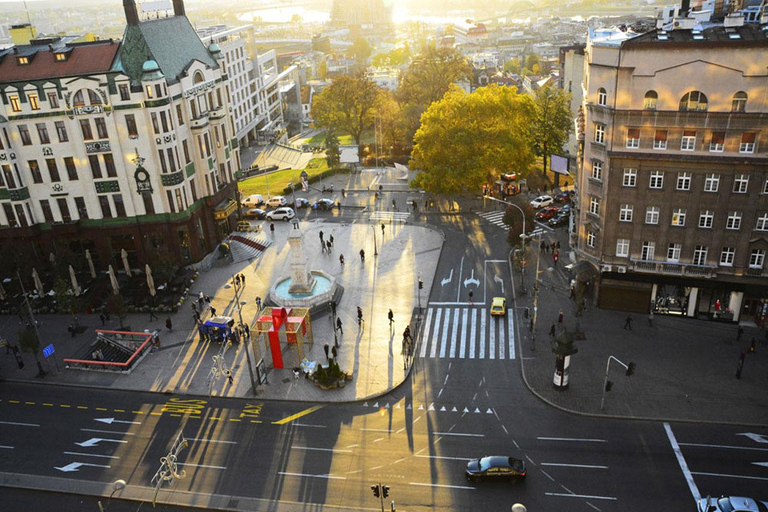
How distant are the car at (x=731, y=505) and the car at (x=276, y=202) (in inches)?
2730

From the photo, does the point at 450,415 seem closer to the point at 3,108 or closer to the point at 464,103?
the point at 464,103

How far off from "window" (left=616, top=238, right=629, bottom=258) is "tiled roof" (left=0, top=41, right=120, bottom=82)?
5614 centimetres

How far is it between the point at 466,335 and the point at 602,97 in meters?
24.8

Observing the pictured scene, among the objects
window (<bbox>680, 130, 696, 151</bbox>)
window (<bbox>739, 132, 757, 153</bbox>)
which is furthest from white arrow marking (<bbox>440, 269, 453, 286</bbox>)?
window (<bbox>739, 132, 757, 153</bbox>)

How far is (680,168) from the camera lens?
48.8 m

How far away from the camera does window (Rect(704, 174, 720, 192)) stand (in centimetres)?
4794

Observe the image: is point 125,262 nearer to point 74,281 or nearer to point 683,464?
point 74,281

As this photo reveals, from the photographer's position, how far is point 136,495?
37.5m

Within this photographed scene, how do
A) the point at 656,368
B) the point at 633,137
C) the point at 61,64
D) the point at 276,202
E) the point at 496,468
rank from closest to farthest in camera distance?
the point at 496,468 → the point at 656,368 → the point at 633,137 → the point at 61,64 → the point at 276,202

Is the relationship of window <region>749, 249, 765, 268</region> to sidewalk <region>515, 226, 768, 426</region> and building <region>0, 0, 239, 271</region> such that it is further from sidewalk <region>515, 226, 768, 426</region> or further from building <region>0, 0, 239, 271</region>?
building <region>0, 0, 239, 271</region>

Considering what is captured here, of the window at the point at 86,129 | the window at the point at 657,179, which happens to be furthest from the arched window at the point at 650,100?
the window at the point at 86,129

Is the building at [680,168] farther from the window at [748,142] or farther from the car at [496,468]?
the car at [496,468]

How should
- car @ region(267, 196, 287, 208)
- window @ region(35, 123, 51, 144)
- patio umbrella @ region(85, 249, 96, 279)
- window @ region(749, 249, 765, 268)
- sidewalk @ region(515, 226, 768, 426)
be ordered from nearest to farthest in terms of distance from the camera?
sidewalk @ region(515, 226, 768, 426)
window @ region(749, 249, 765, 268)
window @ region(35, 123, 51, 144)
patio umbrella @ region(85, 249, 96, 279)
car @ region(267, 196, 287, 208)

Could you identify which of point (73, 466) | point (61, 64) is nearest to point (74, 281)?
point (61, 64)
